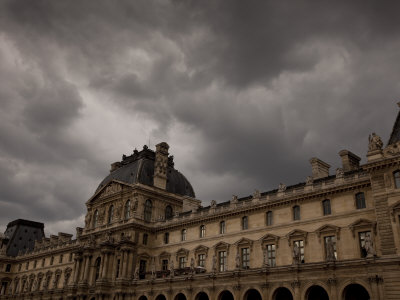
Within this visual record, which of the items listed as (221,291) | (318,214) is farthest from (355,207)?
(221,291)

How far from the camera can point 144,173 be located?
65.9 metres

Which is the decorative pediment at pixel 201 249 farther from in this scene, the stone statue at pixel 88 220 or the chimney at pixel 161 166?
the stone statue at pixel 88 220

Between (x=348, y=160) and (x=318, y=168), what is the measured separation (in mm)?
3455

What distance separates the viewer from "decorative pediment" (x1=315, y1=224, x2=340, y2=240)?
39.8 m

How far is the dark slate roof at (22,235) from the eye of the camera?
320 ft

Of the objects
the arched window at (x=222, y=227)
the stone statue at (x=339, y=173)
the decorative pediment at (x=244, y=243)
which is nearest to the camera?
the stone statue at (x=339, y=173)

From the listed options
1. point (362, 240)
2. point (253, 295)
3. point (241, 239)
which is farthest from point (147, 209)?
point (362, 240)

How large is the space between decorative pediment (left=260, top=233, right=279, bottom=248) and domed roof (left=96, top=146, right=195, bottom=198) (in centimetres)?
2446

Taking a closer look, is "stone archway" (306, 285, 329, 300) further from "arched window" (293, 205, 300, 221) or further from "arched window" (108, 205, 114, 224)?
"arched window" (108, 205, 114, 224)

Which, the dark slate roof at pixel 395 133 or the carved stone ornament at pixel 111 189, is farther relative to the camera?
the carved stone ornament at pixel 111 189

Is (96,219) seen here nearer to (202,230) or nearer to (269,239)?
(202,230)

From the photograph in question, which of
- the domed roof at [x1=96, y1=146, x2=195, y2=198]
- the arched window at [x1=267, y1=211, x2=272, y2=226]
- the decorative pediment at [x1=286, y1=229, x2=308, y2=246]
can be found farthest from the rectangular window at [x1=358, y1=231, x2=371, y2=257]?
the domed roof at [x1=96, y1=146, x2=195, y2=198]

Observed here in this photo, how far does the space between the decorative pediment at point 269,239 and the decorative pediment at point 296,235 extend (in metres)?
1.39

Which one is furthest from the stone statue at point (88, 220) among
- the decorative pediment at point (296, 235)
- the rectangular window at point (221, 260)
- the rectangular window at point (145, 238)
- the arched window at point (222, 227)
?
the decorative pediment at point (296, 235)
